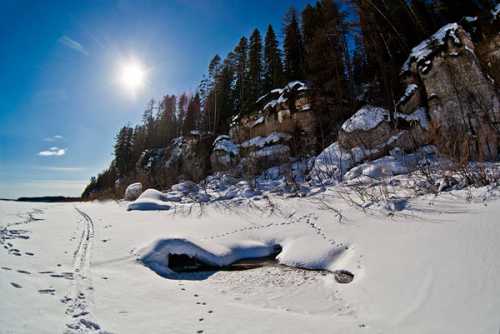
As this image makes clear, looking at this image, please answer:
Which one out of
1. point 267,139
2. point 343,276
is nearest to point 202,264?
point 343,276

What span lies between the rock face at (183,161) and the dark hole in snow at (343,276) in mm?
17095

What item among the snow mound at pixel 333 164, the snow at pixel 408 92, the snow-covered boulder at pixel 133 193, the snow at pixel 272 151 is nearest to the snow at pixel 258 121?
the snow at pixel 272 151

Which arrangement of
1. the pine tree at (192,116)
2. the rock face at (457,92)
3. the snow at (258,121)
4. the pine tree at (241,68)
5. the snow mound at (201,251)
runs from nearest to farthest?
the snow mound at (201,251)
the rock face at (457,92)
the snow at (258,121)
the pine tree at (241,68)
the pine tree at (192,116)

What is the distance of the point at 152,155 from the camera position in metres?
35.6

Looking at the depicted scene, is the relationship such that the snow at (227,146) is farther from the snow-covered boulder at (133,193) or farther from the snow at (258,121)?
the snow-covered boulder at (133,193)

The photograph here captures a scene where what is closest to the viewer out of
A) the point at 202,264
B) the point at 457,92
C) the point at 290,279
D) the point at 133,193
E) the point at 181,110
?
the point at 290,279

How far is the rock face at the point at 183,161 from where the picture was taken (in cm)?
2073

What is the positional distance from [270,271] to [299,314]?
1.29 meters

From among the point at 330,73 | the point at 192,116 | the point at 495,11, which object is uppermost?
the point at 192,116

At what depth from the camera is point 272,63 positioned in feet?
80.4

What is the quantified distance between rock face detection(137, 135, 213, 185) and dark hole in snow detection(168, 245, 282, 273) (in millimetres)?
15639

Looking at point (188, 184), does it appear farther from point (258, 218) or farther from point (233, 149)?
point (258, 218)

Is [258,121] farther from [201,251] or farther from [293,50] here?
[201,251]

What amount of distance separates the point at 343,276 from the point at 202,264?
2.21 meters
